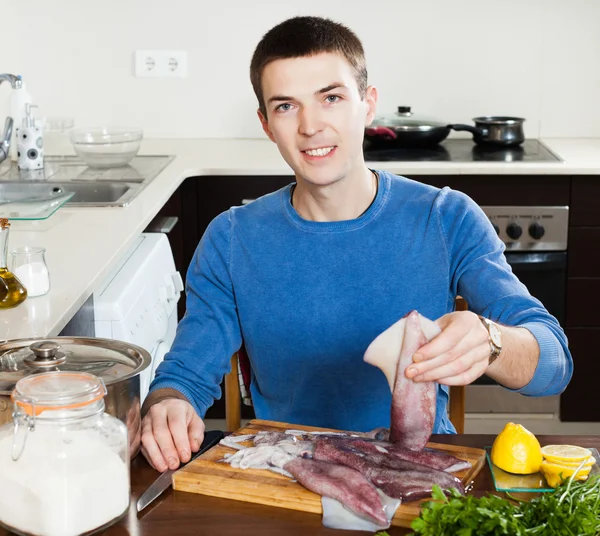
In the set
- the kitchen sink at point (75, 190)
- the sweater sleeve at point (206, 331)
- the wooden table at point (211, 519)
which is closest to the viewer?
the wooden table at point (211, 519)

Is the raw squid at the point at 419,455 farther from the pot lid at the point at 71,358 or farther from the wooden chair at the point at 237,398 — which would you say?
the wooden chair at the point at 237,398

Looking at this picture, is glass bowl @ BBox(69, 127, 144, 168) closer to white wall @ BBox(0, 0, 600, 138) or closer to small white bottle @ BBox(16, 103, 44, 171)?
small white bottle @ BBox(16, 103, 44, 171)

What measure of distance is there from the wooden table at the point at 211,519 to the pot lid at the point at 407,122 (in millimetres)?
2236

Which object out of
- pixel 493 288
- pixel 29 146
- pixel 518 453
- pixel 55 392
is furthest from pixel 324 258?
pixel 29 146

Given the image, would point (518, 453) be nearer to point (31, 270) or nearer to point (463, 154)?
point (31, 270)

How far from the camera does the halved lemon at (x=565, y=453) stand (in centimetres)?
112

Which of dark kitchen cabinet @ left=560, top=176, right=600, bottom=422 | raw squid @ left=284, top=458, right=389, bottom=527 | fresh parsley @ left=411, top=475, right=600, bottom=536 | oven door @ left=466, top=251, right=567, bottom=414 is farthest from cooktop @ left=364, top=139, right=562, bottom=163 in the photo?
fresh parsley @ left=411, top=475, right=600, bottom=536

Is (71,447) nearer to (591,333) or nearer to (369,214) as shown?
(369,214)

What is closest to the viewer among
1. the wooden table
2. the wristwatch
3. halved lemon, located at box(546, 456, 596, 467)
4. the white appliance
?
the wooden table

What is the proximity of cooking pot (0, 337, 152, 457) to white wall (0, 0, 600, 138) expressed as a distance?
254 cm

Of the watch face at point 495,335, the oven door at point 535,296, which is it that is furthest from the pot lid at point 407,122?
the watch face at point 495,335

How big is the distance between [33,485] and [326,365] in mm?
824

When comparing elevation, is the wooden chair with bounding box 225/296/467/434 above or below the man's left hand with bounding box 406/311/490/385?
below

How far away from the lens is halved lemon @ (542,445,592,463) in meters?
1.12
